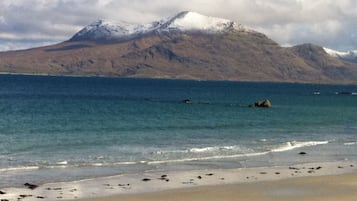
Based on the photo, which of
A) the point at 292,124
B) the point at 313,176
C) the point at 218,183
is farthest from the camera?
the point at 292,124

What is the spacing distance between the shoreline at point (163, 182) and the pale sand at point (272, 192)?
1.27ft

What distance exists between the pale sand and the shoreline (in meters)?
0.39

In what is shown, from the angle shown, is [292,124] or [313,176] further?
[292,124]

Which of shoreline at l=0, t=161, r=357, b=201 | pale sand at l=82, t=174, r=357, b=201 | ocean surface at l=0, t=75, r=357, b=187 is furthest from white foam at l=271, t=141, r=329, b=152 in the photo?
pale sand at l=82, t=174, r=357, b=201

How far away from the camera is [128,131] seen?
63500 millimetres

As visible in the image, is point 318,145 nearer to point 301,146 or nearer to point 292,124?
point 301,146

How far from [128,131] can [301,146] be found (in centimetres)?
1809

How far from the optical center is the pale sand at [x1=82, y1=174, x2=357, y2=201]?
28828mm

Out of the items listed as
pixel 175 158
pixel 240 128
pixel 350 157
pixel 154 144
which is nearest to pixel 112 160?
pixel 175 158

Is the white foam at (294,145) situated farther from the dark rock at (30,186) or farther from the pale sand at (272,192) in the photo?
the dark rock at (30,186)

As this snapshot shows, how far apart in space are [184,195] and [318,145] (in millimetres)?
28257

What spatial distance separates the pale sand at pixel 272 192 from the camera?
2883 centimetres

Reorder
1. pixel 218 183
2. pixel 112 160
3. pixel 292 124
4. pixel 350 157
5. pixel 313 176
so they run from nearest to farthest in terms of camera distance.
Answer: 1. pixel 218 183
2. pixel 313 176
3. pixel 112 160
4. pixel 350 157
5. pixel 292 124

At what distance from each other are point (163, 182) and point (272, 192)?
19.5ft
